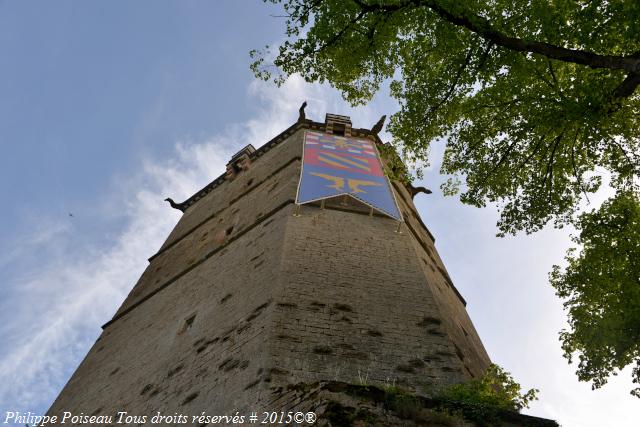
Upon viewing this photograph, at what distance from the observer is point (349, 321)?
8102mm

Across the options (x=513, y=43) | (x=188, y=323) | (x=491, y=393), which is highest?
(x=513, y=43)

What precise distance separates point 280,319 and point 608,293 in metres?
6.01

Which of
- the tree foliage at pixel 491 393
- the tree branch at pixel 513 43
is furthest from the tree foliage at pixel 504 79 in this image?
the tree foliage at pixel 491 393

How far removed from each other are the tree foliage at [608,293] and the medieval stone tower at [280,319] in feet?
6.34

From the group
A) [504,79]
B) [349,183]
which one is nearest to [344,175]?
[349,183]

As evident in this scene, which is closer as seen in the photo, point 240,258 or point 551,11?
point 551,11

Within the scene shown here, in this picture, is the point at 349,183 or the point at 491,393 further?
the point at 349,183

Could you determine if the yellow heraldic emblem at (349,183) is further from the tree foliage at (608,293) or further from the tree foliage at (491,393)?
the tree foliage at (491,393)

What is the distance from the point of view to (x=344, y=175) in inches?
542

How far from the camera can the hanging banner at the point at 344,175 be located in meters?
12.4

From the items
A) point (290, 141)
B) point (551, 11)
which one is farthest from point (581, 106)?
point (290, 141)

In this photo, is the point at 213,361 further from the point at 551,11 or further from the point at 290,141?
the point at 290,141

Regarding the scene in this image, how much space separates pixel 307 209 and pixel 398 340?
480 centimetres

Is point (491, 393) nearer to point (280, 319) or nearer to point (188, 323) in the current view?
point (280, 319)
